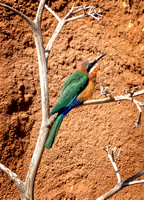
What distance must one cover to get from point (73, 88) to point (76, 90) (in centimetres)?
3

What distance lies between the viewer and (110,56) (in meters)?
3.41

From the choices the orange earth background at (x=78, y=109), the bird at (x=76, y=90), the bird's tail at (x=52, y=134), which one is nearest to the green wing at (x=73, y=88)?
the bird at (x=76, y=90)

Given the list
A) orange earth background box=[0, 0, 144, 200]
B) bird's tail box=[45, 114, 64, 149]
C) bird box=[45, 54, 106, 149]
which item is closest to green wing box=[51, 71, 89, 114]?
bird box=[45, 54, 106, 149]

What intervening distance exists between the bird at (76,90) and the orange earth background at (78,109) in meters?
0.74

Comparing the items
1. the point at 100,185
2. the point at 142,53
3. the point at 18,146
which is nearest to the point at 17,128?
the point at 18,146

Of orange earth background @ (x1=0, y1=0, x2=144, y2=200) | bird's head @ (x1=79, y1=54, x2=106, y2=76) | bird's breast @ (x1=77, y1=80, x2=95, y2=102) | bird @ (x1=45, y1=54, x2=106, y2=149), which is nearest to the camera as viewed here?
bird @ (x1=45, y1=54, x2=106, y2=149)

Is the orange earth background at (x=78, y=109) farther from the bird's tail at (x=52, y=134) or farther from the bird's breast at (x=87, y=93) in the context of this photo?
the bird's tail at (x=52, y=134)

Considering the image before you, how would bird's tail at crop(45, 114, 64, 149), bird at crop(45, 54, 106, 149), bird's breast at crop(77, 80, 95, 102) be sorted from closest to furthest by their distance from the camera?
bird's tail at crop(45, 114, 64, 149) → bird at crop(45, 54, 106, 149) → bird's breast at crop(77, 80, 95, 102)

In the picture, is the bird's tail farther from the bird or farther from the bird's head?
the bird's head

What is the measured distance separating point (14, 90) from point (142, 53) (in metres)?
1.60

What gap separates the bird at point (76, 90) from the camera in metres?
2.29

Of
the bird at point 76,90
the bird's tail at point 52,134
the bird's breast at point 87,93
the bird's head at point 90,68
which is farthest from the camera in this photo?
the bird's head at point 90,68

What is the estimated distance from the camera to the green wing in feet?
7.76

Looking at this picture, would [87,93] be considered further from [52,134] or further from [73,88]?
[52,134]
